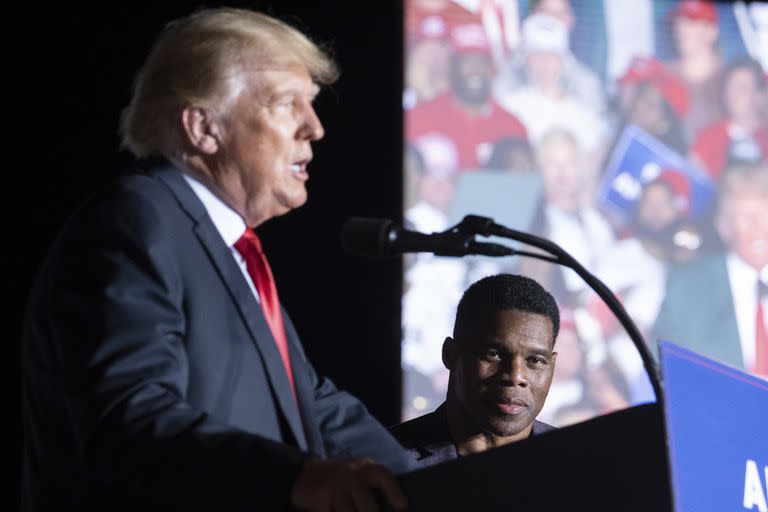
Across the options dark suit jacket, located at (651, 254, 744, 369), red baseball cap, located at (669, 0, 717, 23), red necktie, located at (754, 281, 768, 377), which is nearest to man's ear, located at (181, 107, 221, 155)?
dark suit jacket, located at (651, 254, 744, 369)

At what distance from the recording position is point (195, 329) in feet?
5.23

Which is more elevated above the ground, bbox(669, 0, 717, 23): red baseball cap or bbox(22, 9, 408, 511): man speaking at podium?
bbox(669, 0, 717, 23): red baseball cap

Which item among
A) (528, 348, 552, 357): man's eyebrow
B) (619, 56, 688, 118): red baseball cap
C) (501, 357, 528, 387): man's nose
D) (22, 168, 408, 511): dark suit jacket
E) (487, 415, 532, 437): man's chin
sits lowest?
(487, 415, 532, 437): man's chin

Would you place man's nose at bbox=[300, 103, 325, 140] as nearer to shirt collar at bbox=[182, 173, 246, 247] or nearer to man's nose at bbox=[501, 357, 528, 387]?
shirt collar at bbox=[182, 173, 246, 247]

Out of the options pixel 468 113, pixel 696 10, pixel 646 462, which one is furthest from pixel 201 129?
pixel 696 10

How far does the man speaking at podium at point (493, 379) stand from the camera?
2.51 m

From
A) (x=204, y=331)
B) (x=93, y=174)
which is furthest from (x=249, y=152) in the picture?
(x=93, y=174)

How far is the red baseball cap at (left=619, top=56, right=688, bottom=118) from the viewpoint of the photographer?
4391 millimetres

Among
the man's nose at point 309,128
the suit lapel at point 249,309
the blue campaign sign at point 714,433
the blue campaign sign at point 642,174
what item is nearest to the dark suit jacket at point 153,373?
the suit lapel at point 249,309

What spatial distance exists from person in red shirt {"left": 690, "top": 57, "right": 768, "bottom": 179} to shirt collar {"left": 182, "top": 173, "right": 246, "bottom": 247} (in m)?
2.89

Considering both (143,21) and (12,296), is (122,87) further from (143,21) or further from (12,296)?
(12,296)

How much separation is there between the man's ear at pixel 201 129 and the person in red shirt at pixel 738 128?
2863mm

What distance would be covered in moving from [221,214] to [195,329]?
0.31 metres

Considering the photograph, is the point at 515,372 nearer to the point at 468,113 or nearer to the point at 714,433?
the point at 714,433
